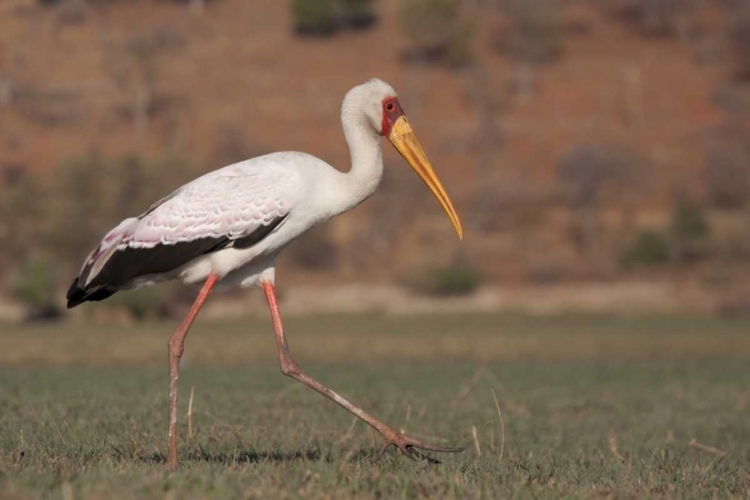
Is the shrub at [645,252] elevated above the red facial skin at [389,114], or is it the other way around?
the red facial skin at [389,114]

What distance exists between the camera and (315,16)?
7562 centimetres

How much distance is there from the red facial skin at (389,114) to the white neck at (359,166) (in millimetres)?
72

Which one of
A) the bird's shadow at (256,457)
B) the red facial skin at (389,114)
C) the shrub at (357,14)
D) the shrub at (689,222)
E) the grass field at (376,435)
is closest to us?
the grass field at (376,435)

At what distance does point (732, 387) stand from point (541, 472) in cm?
1246

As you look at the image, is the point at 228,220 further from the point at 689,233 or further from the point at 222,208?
the point at 689,233

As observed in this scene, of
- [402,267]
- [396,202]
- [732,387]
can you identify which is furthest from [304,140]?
[732,387]

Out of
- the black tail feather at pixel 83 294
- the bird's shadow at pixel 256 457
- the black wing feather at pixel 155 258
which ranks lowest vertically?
the bird's shadow at pixel 256 457

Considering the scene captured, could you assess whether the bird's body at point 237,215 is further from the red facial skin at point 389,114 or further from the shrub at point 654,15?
the shrub at point 654,15

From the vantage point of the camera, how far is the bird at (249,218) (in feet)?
23.1

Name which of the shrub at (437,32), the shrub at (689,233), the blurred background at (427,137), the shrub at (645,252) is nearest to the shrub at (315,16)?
the blurred background at (427,137)

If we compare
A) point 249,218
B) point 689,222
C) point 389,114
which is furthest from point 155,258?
point 689,222

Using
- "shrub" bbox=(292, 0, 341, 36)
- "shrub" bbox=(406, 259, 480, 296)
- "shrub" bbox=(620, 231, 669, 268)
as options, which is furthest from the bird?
"shrub" bbox=(292, 0, 341, 36)

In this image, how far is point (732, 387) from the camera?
18.2m

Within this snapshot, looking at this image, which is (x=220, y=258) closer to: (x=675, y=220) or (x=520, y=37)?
(x=675, y=220)
